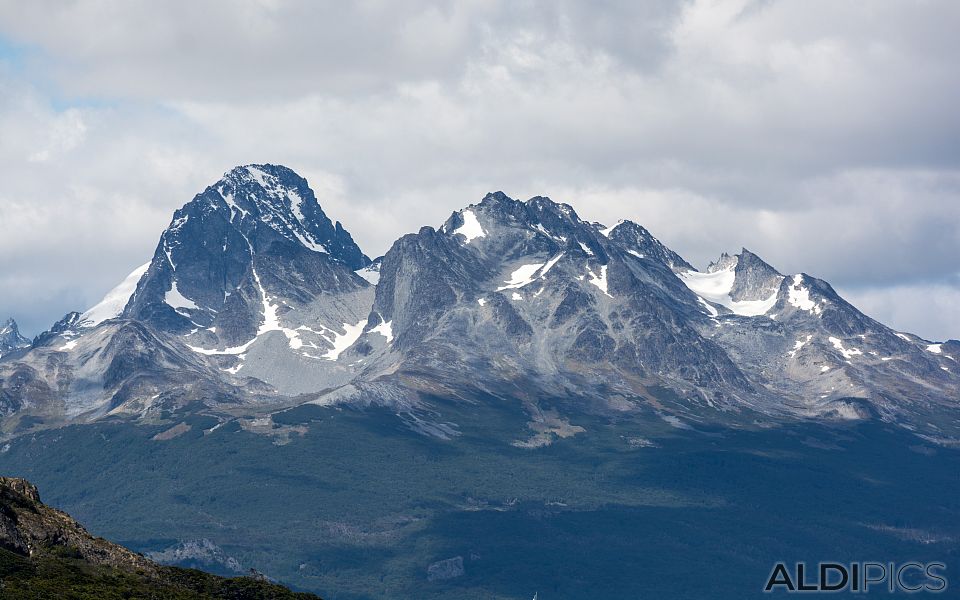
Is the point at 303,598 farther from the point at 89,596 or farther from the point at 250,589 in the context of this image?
the point at 89,596

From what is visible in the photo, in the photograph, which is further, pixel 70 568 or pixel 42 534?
pixel 42 534

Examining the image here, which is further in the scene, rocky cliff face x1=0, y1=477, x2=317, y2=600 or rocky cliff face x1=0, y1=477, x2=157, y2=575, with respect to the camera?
rocky cliff face x1=0, y1=477, x2=157, y2=575

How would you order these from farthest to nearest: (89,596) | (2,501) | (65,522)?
(65,522), (2,501), (89,596)

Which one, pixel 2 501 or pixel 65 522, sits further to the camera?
pixel 65 522

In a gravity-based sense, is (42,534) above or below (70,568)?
above

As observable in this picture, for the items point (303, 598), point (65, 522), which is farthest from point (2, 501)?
point (303, 598)

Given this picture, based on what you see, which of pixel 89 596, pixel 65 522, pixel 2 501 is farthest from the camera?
pixel 65 522

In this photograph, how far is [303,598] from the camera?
643 ft

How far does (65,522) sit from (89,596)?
90.9 ft

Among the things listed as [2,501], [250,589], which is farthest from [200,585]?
[2,501]

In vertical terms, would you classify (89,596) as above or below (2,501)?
below

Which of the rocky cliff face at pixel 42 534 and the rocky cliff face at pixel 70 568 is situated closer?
the rocky cliff face at pixel 70 568

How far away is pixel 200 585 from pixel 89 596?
32.4 metres

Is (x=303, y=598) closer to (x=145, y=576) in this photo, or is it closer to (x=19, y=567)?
(x=145, y=576)
